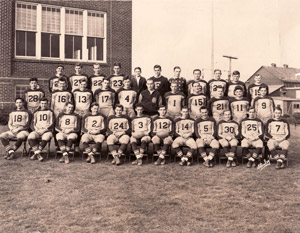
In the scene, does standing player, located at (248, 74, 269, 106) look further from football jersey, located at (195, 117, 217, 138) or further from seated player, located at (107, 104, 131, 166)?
seated player, located at (107, 104, 131, 166)

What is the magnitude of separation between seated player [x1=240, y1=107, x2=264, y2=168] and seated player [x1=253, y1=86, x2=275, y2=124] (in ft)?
1.38

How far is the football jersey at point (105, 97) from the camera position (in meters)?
8.34

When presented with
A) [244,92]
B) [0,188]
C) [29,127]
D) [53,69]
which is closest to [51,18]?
[53,69]

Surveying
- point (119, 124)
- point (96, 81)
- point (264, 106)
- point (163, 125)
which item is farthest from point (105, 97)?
Result: point (264, 106)

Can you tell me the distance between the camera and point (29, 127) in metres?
8.02

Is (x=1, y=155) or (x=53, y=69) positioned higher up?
(x=53, y=69)

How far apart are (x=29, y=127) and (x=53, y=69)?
733 cm

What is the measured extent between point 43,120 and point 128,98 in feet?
6.60

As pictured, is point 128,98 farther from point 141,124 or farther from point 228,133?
point 228,133

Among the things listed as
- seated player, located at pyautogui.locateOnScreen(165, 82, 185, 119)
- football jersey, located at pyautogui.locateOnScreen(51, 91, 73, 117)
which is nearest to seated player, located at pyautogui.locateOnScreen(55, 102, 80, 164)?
football jersey, located at pyautogui.locateOnScreen(51, 91, 73, 117)

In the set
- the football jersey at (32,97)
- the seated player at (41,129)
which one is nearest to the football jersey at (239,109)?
the seated player at (41,129)

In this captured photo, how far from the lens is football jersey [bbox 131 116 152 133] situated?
773cm

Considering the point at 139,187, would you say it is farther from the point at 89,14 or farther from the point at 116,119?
the point at 89,14

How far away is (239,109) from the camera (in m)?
8.02
